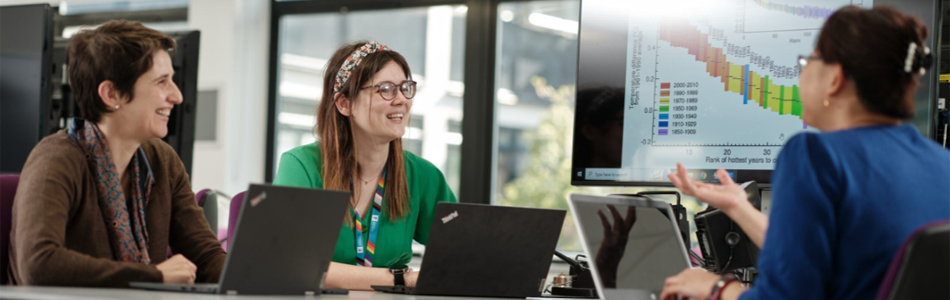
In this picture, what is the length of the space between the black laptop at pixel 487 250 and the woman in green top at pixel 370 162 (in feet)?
1.27

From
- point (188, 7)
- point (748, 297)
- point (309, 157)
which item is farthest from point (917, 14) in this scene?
point (188, 7)

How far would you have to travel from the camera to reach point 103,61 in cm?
172

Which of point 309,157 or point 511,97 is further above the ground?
point 511,97

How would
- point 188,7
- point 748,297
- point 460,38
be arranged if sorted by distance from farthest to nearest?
point 188,7, point 460,38, point 748,297

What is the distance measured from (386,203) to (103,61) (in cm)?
88

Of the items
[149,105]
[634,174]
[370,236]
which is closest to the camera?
[149,105]

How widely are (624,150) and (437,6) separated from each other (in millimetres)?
2474

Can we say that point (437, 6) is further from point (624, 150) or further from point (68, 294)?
point (68, 294)

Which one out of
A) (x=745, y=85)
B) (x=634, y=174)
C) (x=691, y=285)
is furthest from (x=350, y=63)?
(x=691, y=285)

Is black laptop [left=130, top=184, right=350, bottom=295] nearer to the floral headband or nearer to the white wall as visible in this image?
the floral headband

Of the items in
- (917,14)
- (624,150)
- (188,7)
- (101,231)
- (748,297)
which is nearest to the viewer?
(748,297)

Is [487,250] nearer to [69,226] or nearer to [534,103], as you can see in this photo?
[69,226]

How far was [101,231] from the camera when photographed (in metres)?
1.70

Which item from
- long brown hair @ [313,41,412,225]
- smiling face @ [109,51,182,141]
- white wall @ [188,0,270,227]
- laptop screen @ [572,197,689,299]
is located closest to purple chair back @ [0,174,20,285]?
smiling face @ [109,51,182,141]
